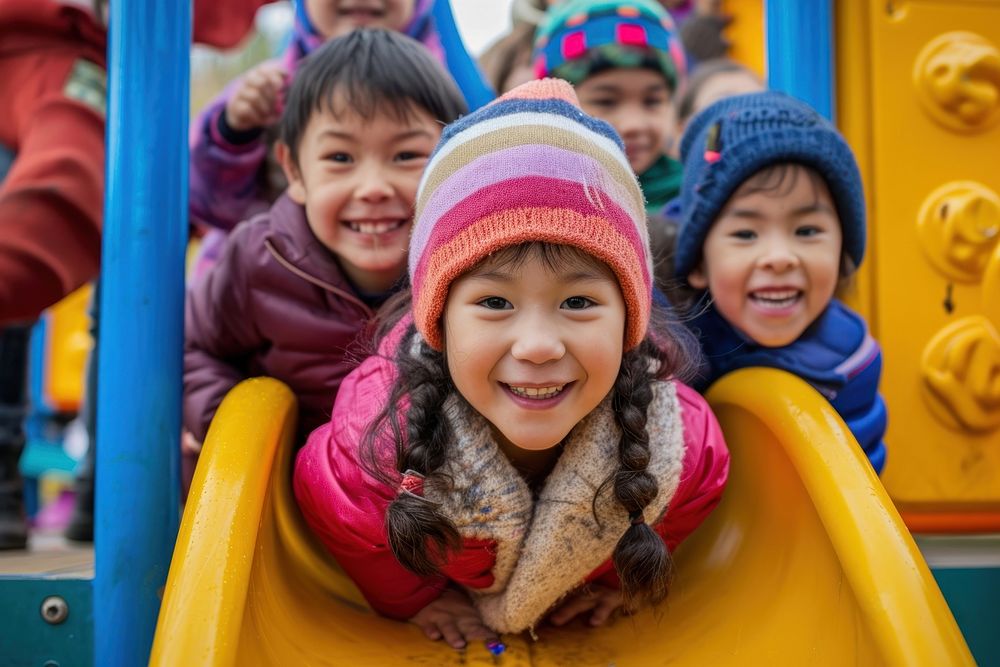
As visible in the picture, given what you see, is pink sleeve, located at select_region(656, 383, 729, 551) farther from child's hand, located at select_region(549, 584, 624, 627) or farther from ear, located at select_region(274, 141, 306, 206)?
ear, located at select_region(274, 141, 306, 206)

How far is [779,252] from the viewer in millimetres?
1181

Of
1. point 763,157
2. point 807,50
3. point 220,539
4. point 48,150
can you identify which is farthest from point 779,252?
point 48,150

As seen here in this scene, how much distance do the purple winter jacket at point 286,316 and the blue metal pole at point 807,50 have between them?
72cm

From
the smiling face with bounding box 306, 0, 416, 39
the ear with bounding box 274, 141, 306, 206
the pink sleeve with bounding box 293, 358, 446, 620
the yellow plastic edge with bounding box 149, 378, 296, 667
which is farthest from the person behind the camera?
the smiling face with bounding box 306, 0, 416, 39

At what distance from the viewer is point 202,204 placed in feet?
5.81

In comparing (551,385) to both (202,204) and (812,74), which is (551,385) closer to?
(812,74)

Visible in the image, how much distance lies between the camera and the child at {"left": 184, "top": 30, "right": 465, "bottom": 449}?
125 cm

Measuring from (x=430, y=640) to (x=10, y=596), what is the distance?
1.47 ft

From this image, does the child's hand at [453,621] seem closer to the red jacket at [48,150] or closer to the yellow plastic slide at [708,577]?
the yellow plastic slide at [708,577]

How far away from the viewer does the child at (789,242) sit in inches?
47.0

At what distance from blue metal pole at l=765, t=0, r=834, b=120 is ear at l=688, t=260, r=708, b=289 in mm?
303

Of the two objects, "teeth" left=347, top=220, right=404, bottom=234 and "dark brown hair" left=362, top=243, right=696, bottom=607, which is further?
"teeth" left=347, top=220, right=404, bottom=234

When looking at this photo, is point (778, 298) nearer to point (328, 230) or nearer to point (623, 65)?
point (328, 230)

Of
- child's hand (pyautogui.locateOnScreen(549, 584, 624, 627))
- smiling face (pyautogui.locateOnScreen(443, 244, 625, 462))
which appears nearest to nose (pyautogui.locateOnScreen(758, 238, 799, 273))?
smiling face (pyautogui.locateOnScreen(443, 244, 625, 462))
